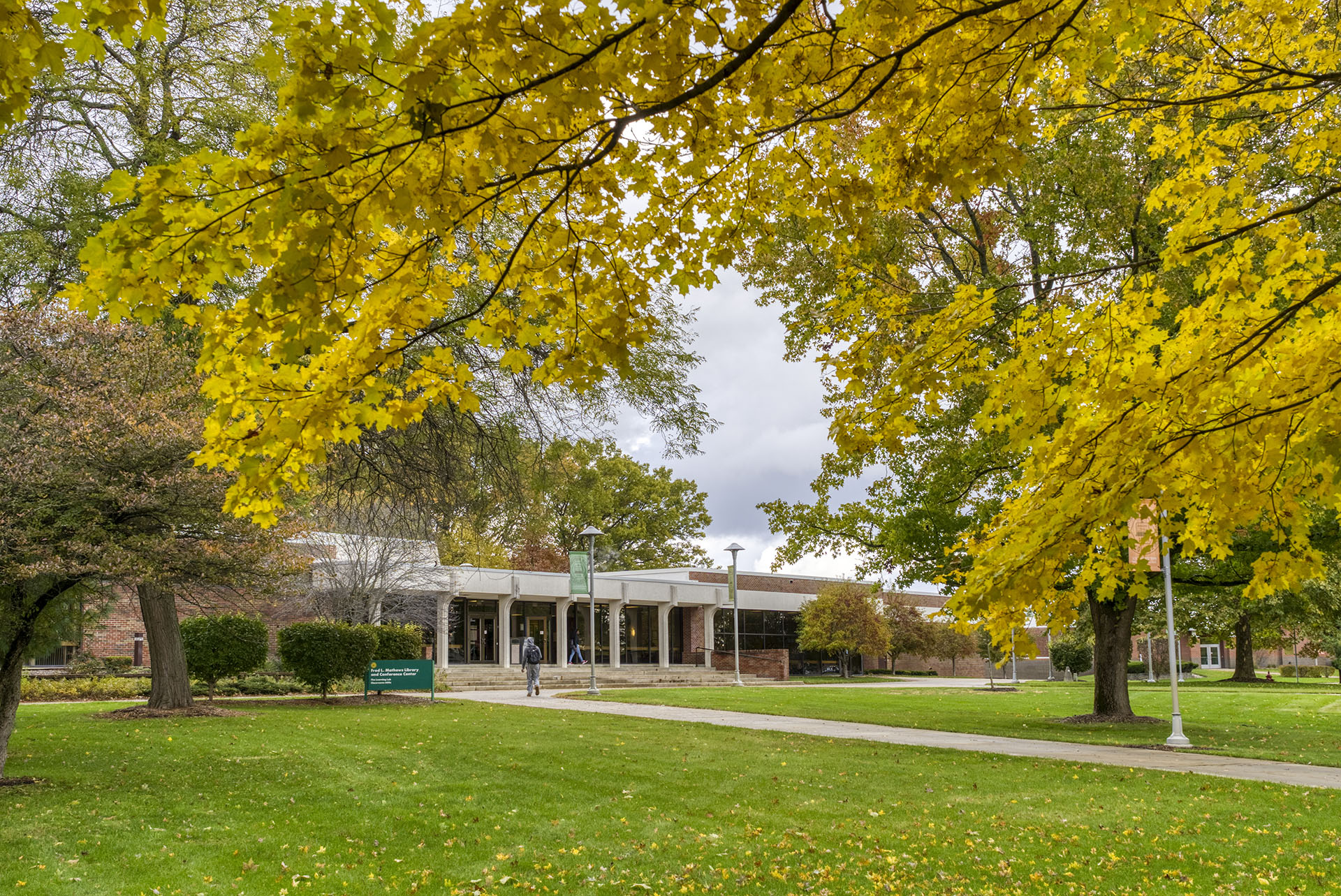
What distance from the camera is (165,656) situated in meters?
17.1

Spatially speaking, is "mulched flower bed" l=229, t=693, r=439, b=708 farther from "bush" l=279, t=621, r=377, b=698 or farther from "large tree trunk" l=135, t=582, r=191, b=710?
"large tree trunk" l=135, t=582, r=191, b=710

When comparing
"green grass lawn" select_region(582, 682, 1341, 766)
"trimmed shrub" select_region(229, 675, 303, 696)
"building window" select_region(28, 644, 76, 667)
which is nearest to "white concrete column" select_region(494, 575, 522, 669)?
"green grass lawn" select_region(582, 682, 1341, 766)

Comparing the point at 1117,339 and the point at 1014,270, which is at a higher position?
the point at 1014,270

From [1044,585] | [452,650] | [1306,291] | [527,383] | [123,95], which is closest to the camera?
[1044,585]

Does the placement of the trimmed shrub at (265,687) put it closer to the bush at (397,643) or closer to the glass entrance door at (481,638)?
the bush at (397,643)

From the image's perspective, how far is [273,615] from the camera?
2859 cm

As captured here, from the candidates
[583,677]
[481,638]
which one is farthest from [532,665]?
[481,638]

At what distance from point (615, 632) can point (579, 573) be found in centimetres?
1083

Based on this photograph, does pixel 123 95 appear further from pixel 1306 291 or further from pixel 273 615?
pixel 273 615

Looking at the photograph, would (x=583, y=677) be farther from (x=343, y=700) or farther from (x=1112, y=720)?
(x=1112, y=720)

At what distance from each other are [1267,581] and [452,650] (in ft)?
112

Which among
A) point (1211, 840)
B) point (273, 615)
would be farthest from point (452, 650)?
point (1211, 840)

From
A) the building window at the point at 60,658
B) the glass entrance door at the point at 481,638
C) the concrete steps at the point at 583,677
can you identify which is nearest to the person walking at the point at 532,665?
the concrete steps at the point at 583,677

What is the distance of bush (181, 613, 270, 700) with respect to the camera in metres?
20.7
